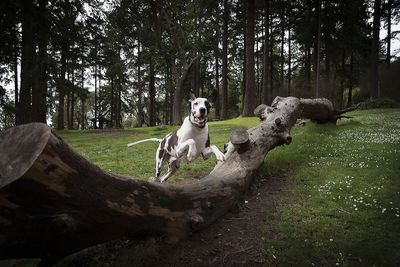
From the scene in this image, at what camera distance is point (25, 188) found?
156 cm

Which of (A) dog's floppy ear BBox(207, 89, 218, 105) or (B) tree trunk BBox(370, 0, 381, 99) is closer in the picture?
(A) dog's floppy ear BBox(207, 89, 218, 105)

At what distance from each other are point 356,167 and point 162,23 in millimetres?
19913

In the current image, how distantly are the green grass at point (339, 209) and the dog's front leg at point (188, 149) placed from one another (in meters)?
1.68

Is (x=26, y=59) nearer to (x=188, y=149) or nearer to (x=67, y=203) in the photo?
(x=188, y=149)

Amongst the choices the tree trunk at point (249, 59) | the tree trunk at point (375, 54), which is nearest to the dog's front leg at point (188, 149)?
the tree trunk at point (249, 59)

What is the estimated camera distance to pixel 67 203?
178cm

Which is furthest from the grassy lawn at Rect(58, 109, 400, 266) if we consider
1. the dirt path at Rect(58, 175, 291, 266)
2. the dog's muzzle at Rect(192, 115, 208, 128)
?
the dog's muzzle at Rect(192, 115, 208, 128)

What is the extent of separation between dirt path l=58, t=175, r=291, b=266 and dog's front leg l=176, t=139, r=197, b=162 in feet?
4.00

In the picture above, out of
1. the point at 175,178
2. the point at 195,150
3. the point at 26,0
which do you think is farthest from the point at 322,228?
the point at 26,0

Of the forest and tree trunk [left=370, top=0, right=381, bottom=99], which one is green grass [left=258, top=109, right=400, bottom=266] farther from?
tree trunk [left=370, top=0, right=381, bottom=99]

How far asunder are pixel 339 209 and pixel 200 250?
2.59 metres

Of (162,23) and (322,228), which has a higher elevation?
(162,23)

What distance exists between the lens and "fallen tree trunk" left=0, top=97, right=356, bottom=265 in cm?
156

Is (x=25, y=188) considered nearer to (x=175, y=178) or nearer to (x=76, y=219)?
(x=76, y=219)
